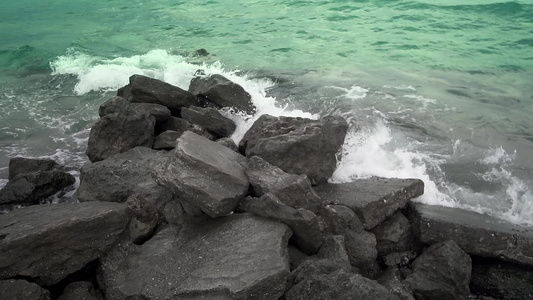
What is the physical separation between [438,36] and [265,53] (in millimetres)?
5789

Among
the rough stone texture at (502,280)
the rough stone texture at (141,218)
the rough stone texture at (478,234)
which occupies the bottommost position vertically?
the rough stone texture at (502,280)

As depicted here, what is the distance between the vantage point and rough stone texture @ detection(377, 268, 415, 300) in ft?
13.6

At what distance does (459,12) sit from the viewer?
52.5 feet

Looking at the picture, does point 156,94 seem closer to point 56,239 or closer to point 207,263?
point 56,239

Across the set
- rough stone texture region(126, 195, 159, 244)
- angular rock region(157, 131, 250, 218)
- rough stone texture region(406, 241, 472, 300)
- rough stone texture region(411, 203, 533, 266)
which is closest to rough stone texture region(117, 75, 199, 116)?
angular rock region(157, 131, 250, 218)

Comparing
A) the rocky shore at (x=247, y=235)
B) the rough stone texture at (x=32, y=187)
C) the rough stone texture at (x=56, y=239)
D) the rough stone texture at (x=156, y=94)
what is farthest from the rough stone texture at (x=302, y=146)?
the rough stone texture at (x=32, y=187)

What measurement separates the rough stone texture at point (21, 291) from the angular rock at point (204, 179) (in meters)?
1.47

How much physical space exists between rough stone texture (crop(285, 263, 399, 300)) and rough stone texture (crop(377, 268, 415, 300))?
592 millimetres

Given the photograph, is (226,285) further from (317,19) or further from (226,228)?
Result: (317,19)

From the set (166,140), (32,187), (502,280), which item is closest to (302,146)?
(166,140)

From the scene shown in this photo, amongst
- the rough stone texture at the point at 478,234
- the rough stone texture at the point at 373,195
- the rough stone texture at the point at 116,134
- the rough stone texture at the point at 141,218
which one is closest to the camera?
the rough stone texture at the point at 141,218

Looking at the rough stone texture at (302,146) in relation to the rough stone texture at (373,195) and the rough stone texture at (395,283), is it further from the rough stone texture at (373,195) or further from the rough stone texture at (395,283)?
the rough stone texture at (395,283)

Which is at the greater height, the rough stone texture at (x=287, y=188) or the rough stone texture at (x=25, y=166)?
the rough stone texture at (x=287, y=188)

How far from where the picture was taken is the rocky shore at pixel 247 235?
375cm
